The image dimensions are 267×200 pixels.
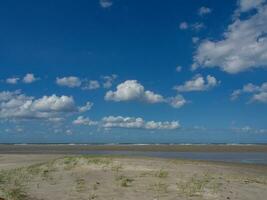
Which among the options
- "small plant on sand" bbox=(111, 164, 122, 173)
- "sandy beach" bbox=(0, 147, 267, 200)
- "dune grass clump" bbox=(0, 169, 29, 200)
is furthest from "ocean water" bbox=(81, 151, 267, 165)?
"dune grass clump" bbox=(0, 169, 29, 200)

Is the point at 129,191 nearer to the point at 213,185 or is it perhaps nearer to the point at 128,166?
the point at 213,185

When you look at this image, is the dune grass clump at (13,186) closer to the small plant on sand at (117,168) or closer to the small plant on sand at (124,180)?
the small plant on sand at (124,180)

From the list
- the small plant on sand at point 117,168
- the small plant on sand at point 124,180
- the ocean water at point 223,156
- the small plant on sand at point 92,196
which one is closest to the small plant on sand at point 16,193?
the small plant on sand at point 92,196

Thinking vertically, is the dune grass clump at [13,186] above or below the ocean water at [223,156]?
below

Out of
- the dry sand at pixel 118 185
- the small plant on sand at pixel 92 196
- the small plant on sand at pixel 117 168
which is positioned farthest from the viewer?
the small plant on sand at pixel 117 168

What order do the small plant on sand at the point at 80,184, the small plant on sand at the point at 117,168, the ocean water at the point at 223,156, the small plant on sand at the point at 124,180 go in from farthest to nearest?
the ocean water at the point at 223,156
the small plant on sand at the point at 117,168
the small plant on sand at the point at 124,180
the small plant on sand at the point at 80,184

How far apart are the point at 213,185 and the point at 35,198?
7.53m

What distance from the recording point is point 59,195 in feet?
53.2

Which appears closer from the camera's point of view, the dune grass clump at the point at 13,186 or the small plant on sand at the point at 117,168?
the dune grass clump at the point at 13,186

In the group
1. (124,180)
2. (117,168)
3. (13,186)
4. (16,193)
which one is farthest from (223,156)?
(16,193)

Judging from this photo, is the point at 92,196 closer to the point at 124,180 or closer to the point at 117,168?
the point at 124,180

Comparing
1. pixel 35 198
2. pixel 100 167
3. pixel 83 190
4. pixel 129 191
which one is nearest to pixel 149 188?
pixel 129 191

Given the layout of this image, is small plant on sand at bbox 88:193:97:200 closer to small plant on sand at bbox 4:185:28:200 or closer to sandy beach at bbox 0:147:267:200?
sandy beach at bbox 0:147:267:200

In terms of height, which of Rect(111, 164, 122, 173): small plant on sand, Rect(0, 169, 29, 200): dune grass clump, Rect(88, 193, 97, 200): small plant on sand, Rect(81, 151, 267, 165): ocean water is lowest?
Rect(88, 193, 97, 200): small plant on sand
